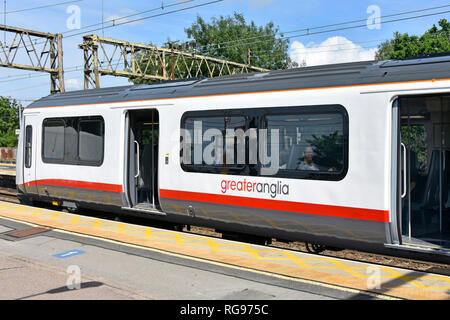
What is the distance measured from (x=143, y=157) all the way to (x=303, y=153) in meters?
4.97

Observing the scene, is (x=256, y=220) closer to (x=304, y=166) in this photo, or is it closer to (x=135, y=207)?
(x=304, y=166)

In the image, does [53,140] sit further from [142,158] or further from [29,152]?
[142,158]

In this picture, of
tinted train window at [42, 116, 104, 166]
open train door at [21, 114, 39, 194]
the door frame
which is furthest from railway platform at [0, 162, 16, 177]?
the door frame

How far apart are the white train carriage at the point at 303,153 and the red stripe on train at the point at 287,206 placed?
0.06 ft

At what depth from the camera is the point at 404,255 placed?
22.9 ft

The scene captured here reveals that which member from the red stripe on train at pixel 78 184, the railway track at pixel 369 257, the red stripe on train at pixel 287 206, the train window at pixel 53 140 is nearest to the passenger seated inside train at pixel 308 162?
the red stripe on train at pixel 287 206

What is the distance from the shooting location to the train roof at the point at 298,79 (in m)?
6.80

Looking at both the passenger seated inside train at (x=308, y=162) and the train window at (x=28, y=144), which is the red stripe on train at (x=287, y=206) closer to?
the passenger seated inside train at (x=308, y=162)

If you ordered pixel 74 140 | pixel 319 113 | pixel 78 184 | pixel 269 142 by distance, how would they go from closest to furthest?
pixel 319 113 → pixel 269 142 → pixel 78 184 → pixel 74 140

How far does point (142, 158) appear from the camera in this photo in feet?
37.9

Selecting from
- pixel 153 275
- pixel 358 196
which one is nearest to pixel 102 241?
pixel 153 275

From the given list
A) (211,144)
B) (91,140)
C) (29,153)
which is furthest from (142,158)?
(29,153)

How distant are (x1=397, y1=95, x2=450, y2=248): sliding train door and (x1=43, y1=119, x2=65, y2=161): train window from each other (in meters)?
8.97

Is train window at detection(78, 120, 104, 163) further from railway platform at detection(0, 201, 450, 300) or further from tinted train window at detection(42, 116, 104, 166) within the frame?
railway platform at detection(0, 201, 450, 300)
